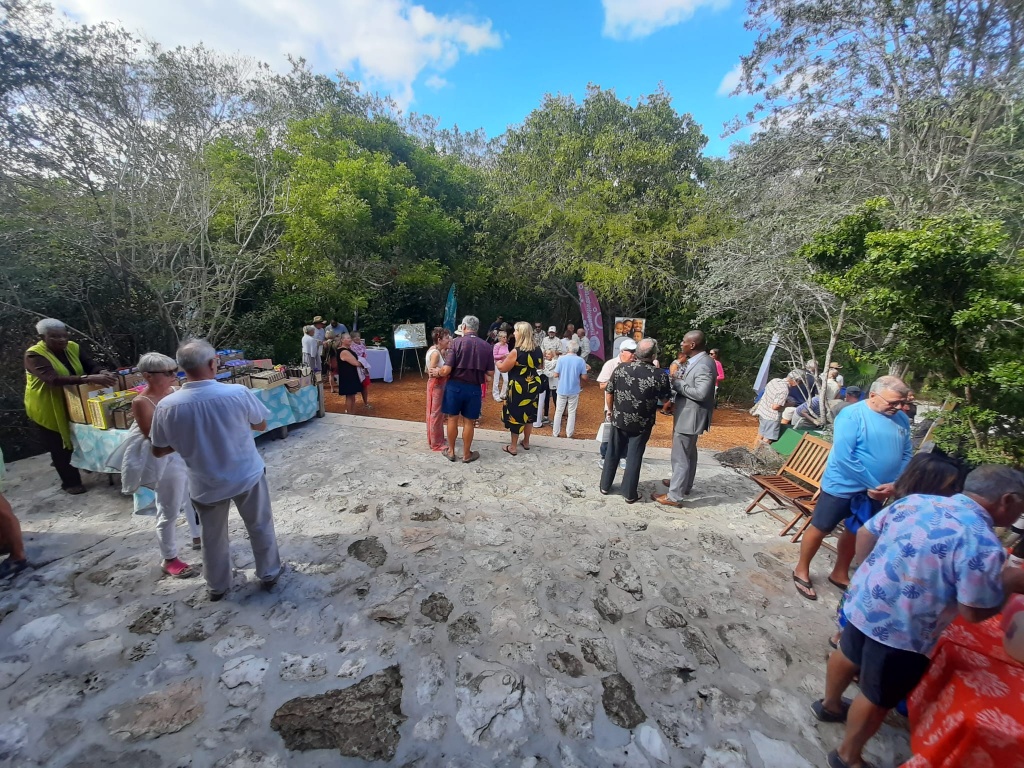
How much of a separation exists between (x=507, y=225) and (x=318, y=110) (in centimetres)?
734

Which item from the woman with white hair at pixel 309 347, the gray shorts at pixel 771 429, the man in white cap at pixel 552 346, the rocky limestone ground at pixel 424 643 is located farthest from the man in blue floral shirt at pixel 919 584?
the woman with white hair at pixel 309 347

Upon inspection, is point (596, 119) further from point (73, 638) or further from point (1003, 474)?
point (73, 638)

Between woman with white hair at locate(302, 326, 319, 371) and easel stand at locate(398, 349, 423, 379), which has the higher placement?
woman with white hair at locate(302, 326, 319, 371)

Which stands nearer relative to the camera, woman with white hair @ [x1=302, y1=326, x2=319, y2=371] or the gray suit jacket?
the gray suit jacket

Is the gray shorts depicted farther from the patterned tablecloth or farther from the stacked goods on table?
the stacked goods on table

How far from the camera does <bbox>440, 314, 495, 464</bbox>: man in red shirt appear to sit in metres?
4.97

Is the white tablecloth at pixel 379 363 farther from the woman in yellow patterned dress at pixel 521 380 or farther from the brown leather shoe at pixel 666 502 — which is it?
the brown leather shoe at pixel 666 502

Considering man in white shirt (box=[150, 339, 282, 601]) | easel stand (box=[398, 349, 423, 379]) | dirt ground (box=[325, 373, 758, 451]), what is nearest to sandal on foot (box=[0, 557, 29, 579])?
man in white shirt (box=[150, 339, 282, 601])

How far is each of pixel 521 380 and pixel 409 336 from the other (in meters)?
6.81

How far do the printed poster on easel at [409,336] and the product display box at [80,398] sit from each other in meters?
7.05

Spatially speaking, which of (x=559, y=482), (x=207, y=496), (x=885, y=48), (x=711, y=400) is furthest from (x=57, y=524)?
(x=885, y=48)

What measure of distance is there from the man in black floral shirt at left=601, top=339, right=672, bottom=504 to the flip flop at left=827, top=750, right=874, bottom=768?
2496mm

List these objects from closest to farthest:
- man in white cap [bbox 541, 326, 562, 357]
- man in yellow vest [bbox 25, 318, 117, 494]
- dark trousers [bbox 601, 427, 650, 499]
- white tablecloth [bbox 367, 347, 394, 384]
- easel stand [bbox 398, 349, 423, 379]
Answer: man in yellow vest [bbox 25, 318, 117, 494] < dark trousers [bbox 601, 427, 650, 499] < man in white cap [bbox 541, 326, 562, 357] < white tablecloth [bbox 367, 347, 394, 384] < easel stand [bbox 398, 349, 423, 379]

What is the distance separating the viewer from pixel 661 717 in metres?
2.23
